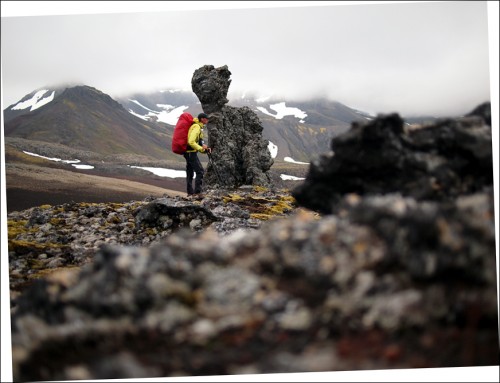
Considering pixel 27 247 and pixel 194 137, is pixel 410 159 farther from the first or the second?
pixel 27 247

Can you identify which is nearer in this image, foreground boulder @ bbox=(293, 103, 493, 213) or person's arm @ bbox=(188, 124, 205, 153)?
foreground boulder @ bbox=(293, 103, 493, 213)

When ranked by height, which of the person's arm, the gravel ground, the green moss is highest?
the person's arm

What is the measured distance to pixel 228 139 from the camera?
38.2 m

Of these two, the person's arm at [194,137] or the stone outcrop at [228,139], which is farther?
the stone outcrop at [228,139]

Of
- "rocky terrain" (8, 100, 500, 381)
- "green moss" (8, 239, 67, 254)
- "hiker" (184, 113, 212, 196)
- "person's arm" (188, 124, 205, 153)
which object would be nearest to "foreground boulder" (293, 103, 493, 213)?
"rocky terrain" (8, 100, 500, 381)

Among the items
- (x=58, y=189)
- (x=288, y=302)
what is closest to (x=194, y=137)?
(x=288, y=302)

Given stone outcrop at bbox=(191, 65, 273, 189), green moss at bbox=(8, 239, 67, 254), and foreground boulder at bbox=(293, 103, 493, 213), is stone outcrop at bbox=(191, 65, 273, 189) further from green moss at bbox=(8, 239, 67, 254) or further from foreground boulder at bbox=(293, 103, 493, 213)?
foreground boulder at bbox=(293, 103, 493, 213)

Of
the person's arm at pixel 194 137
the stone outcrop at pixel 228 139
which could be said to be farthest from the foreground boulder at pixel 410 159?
the stone outcrop at pixel 228 139

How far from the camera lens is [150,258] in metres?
6.77

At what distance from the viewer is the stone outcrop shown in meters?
36.8

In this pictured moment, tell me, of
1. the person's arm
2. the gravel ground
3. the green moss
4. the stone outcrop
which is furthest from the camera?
the gravel ground

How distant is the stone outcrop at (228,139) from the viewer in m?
36.8

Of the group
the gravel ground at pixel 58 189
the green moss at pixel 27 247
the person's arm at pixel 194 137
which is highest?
the person's arm at pixel 194 137

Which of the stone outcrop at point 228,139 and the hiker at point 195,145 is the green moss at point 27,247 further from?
the stone outcrop at point 228,139
